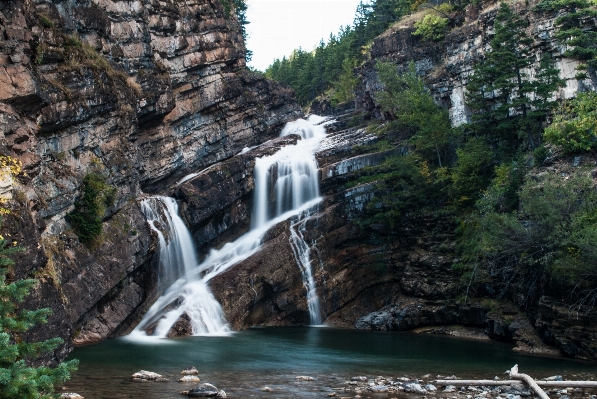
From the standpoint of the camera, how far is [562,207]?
88.6 ft

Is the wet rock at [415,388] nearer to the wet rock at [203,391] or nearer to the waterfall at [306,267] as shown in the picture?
the wet rock at [203,391]

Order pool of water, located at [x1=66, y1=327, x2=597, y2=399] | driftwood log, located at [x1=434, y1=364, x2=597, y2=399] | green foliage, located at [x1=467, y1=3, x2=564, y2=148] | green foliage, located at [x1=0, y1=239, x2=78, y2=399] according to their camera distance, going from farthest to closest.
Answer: green foliage, located at [x1=467, y1=3, x2=564, y2=148] < pool of water, located at [x1=66, y1=327, x2=597, y2=399] < driftwood log, located at [x1=434, y1=364, x2=597, y2=399] < green foliage, located at [x1=0, y1=239, x2=78, y2=399]

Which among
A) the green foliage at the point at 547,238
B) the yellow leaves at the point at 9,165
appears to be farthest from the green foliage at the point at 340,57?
the yellow leaves at the point at 9,165

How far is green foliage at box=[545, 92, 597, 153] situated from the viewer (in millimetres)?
30375

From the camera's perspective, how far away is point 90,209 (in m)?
32.2

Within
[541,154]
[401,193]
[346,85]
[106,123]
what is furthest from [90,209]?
[346,85]

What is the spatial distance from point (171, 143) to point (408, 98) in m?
18.8

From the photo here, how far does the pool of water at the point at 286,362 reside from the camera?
18188 mm

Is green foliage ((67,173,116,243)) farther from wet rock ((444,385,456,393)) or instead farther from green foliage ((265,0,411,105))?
green foliage ((265,0,411,105))

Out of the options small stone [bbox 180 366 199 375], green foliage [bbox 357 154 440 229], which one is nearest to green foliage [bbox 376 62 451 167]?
green foliage [bbox 357 154 440 229]

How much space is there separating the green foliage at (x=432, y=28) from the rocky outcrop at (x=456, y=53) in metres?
0.59

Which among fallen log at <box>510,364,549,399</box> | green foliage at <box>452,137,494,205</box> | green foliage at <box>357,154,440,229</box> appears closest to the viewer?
fallen log at <box>510,364,549,399</box>

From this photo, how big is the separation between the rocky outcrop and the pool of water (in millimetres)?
19401

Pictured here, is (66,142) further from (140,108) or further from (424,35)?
(424,35)
